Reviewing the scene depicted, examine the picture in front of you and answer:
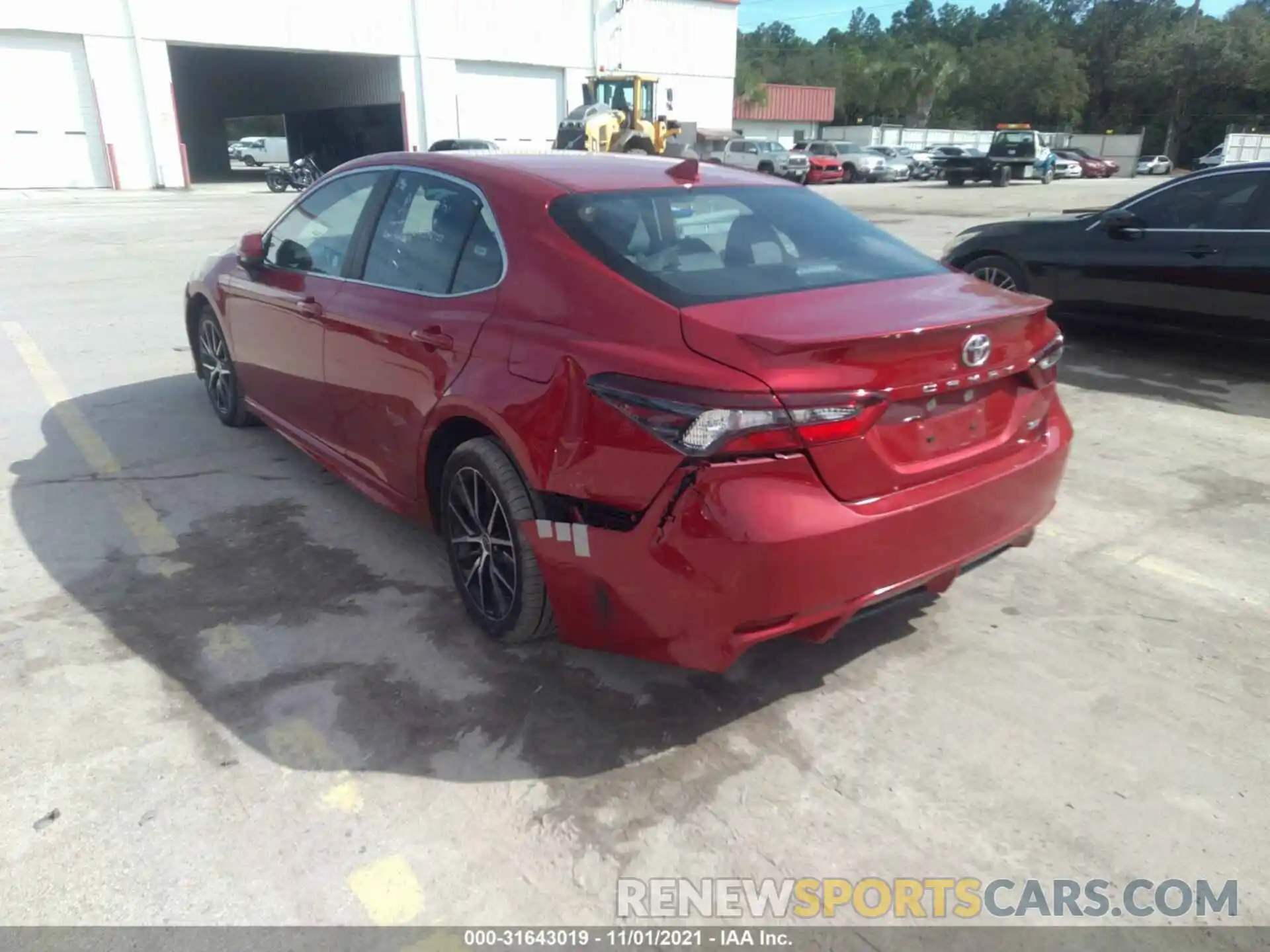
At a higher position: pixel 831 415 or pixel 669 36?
pixel 669 36

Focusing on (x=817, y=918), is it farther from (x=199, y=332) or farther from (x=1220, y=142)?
(x=1220, y=142)

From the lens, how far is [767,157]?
113ft

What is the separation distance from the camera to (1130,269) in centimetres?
705

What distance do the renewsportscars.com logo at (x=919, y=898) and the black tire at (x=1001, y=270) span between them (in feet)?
19.9

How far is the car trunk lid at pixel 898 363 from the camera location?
98.7 inches

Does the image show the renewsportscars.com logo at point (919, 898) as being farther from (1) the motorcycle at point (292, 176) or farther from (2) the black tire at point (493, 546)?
(1) the motorcycle at point (292, 176)

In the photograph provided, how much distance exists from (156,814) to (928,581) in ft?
7.54

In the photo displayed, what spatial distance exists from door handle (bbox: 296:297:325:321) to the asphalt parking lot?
37.1 inches

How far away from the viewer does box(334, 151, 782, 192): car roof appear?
334 cm

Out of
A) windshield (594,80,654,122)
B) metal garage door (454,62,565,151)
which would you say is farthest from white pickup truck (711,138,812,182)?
metal garage door (454,62,565,151)

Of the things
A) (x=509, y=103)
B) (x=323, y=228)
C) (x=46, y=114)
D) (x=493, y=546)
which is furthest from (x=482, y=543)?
(x=509, y=103)

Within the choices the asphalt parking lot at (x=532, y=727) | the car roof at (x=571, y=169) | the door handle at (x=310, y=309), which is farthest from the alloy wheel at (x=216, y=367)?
the car roof at (x=571, y=169)

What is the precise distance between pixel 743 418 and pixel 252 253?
10.8 ft

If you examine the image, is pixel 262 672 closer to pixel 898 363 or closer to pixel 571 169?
pixel 571 169
